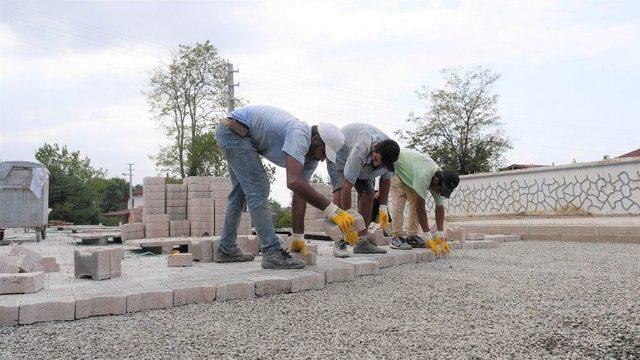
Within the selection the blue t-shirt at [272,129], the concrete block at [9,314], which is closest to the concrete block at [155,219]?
the blue t-shirt at [272,129]

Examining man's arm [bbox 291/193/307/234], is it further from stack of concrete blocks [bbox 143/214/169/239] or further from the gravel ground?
stack of concrete blocks [bbox 143/214/169/239]

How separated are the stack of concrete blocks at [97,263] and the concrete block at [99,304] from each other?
60cm

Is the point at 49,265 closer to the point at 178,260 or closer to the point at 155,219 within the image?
the point at 178,260

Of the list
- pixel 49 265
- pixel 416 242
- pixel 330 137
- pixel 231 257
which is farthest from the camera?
pixel 416 242

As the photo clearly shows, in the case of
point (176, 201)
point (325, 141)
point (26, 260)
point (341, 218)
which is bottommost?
point (26, 260)

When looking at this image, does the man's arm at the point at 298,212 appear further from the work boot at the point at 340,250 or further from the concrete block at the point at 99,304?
the concrete block at the point at 99,304

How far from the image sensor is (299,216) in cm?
397

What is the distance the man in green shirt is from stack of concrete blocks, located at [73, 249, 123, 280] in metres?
2.84

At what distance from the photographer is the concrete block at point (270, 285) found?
10.2ft

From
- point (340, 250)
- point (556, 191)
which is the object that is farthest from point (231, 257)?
point (556, 191)

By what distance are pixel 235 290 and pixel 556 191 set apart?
41.3 feet

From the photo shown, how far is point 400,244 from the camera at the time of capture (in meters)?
5.53

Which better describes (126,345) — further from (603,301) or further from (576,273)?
(576,273)

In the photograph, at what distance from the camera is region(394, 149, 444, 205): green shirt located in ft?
16.1
